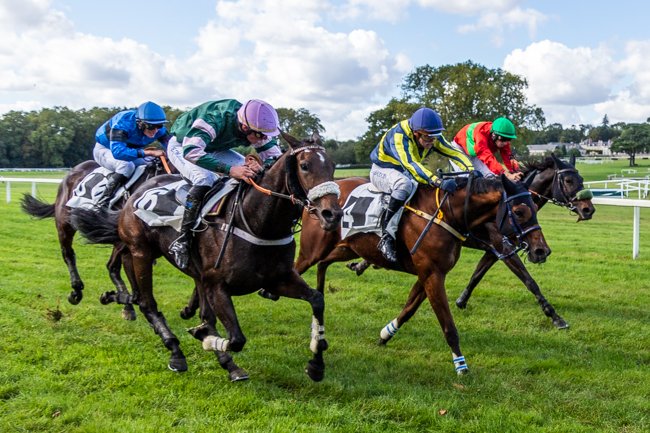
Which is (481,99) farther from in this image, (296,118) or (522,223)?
(522,223)

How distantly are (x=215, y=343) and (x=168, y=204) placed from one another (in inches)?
52.6

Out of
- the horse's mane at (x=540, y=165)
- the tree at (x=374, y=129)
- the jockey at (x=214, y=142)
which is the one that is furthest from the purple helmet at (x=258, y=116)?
the tree at (x=374, y=129)

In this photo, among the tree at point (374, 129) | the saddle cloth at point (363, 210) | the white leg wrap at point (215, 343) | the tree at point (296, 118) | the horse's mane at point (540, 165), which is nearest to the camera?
the white leg wrap at point (215, 343)

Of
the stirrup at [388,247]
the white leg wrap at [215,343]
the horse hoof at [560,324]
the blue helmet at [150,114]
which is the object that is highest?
the blue helmet at [150,114]

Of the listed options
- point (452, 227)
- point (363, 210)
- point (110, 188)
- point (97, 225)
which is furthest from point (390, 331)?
point (110, 188)

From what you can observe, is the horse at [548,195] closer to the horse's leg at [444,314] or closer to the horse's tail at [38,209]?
the horse's leg at [444,314]

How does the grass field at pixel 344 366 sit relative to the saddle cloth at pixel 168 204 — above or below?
below

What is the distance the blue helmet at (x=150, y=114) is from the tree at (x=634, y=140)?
86.4 m

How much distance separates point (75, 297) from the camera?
706 centimetres

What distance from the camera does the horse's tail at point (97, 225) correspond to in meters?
5.99

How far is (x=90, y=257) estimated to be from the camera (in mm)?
10367

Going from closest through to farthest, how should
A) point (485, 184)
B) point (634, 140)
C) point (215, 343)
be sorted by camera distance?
point (215, 343), point (485, 184), point (634, 140)

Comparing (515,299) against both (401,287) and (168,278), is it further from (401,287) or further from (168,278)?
(168,278)

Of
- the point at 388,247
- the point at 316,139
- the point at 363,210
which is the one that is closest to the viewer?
the point at 316,139
